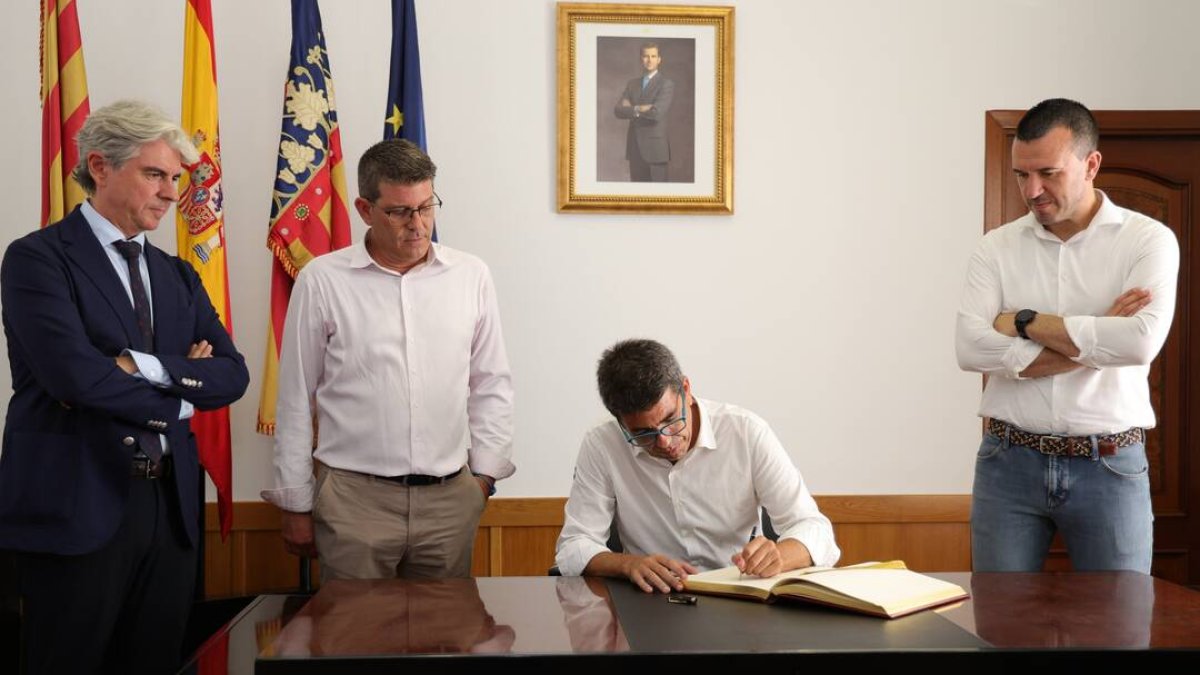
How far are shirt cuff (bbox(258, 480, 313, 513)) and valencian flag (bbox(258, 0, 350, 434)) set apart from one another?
0.77 meters

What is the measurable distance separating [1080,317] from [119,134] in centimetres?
222

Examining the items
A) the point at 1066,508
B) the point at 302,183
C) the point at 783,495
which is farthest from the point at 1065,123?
the point at 302,183

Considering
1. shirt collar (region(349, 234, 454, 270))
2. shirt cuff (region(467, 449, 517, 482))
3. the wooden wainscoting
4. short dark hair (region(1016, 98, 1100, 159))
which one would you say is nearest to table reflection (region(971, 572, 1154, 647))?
short dark hair (region(1016, 98, 1100, 159))

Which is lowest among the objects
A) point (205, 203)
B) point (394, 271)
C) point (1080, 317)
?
point (1080, 317)

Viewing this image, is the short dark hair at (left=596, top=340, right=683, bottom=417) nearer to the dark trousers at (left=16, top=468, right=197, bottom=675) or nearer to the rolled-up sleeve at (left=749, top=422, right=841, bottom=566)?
the rolled-up sleeve at (left=749, top=422, right=841, bottom=566)

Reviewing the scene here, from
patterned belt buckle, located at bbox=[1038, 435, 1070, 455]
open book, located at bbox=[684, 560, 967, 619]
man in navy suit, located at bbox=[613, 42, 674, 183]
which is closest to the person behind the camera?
open book, located at bbox=[684, 560, 967, 619]

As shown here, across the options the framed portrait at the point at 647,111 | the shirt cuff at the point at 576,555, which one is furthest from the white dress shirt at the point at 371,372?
the framed portrait at the point at 647,111

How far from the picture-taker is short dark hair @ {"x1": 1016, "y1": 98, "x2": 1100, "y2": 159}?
105 inches

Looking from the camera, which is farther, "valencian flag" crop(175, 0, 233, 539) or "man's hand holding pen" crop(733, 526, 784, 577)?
"valencian flag" crop(175, 0, 233, 539)

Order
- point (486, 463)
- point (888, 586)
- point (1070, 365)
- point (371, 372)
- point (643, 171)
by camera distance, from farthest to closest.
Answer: point (643, 171), point (486, 463), point (371, 372), point (1070, 365), point (888, 586)

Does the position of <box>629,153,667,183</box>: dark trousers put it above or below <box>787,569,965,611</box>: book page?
above

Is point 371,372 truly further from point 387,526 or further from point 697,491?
point 697,491

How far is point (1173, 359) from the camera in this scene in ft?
13.8

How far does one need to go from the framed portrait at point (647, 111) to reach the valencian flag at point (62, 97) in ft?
5.02
